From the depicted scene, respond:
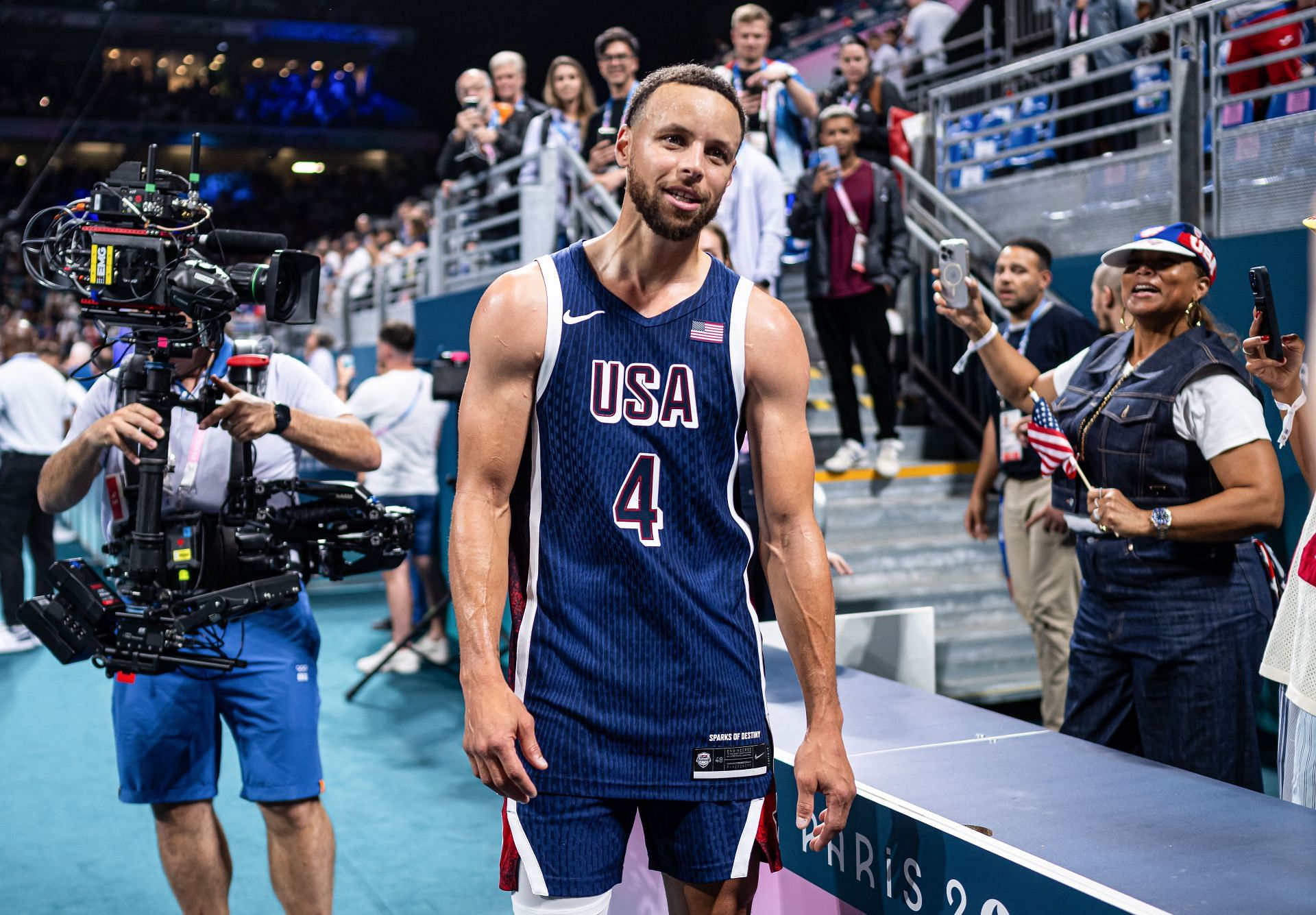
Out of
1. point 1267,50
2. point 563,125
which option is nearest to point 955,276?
point 1267,50

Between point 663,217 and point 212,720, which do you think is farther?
point 212,720

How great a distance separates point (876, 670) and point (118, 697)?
248cm

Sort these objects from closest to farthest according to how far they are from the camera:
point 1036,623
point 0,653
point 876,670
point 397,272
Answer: point 876,670, point 1036,623, point 0,653, point 397,272

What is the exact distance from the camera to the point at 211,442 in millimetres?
3064

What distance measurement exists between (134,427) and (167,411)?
9 centimetres

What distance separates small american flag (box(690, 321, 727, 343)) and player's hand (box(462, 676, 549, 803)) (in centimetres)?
64

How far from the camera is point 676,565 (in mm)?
1955

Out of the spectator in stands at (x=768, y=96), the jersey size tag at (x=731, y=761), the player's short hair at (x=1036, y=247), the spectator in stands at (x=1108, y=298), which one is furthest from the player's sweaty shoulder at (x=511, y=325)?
the spectator in stands at (x=768, y=96)

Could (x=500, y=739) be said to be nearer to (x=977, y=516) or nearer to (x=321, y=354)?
(x=977, y=516)

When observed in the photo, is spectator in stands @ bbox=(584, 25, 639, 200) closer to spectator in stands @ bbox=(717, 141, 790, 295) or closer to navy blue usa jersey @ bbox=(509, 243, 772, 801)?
spectator in stands @ bbox=(717, 141, 790, 295)

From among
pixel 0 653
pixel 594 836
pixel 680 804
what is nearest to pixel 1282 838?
pixel 680 804

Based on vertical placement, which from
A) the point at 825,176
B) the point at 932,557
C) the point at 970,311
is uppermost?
the point at 825,176

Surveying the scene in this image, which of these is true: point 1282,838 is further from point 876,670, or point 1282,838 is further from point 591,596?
point 876,670

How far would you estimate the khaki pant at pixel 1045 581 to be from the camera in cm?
499
